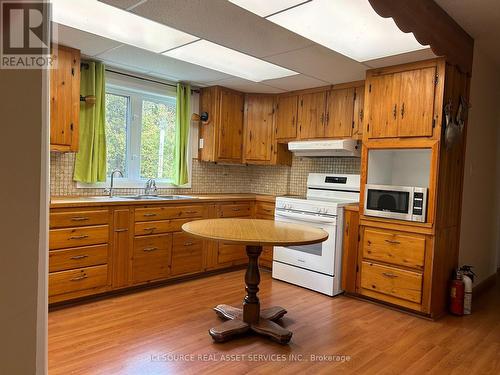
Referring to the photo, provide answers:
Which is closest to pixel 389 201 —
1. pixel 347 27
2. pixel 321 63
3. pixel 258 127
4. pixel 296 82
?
pixel 321 63

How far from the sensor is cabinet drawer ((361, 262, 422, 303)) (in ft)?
10.1

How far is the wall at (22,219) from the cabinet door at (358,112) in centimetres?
349

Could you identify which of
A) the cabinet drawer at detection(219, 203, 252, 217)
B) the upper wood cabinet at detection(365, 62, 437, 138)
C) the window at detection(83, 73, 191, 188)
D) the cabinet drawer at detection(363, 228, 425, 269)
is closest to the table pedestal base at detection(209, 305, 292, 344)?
the cabinet drawer at detection(363, 228, 425, 269)

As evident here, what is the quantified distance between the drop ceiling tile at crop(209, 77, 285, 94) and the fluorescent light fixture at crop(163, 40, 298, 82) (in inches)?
6.0

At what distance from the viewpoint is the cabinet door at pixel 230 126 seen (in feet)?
14.7

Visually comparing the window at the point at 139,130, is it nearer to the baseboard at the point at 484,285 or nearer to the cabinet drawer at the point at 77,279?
the cabinet drawer at the point at 77,279

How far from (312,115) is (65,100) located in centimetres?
257

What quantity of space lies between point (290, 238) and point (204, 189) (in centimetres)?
254

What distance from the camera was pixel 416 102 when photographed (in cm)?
308

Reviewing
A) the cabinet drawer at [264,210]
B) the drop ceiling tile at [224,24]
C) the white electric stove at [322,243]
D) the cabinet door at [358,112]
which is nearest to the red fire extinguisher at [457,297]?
the white electric stove at [322,243]

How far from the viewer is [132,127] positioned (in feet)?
13.2

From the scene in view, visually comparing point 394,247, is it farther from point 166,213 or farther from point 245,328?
point 166,213

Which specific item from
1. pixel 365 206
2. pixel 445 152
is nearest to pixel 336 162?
pixel 365 206

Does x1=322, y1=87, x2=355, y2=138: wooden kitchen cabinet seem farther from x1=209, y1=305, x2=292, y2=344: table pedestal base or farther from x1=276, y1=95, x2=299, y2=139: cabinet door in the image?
x1=209, y1=305, x2=292, y2=344: table pedestal base
